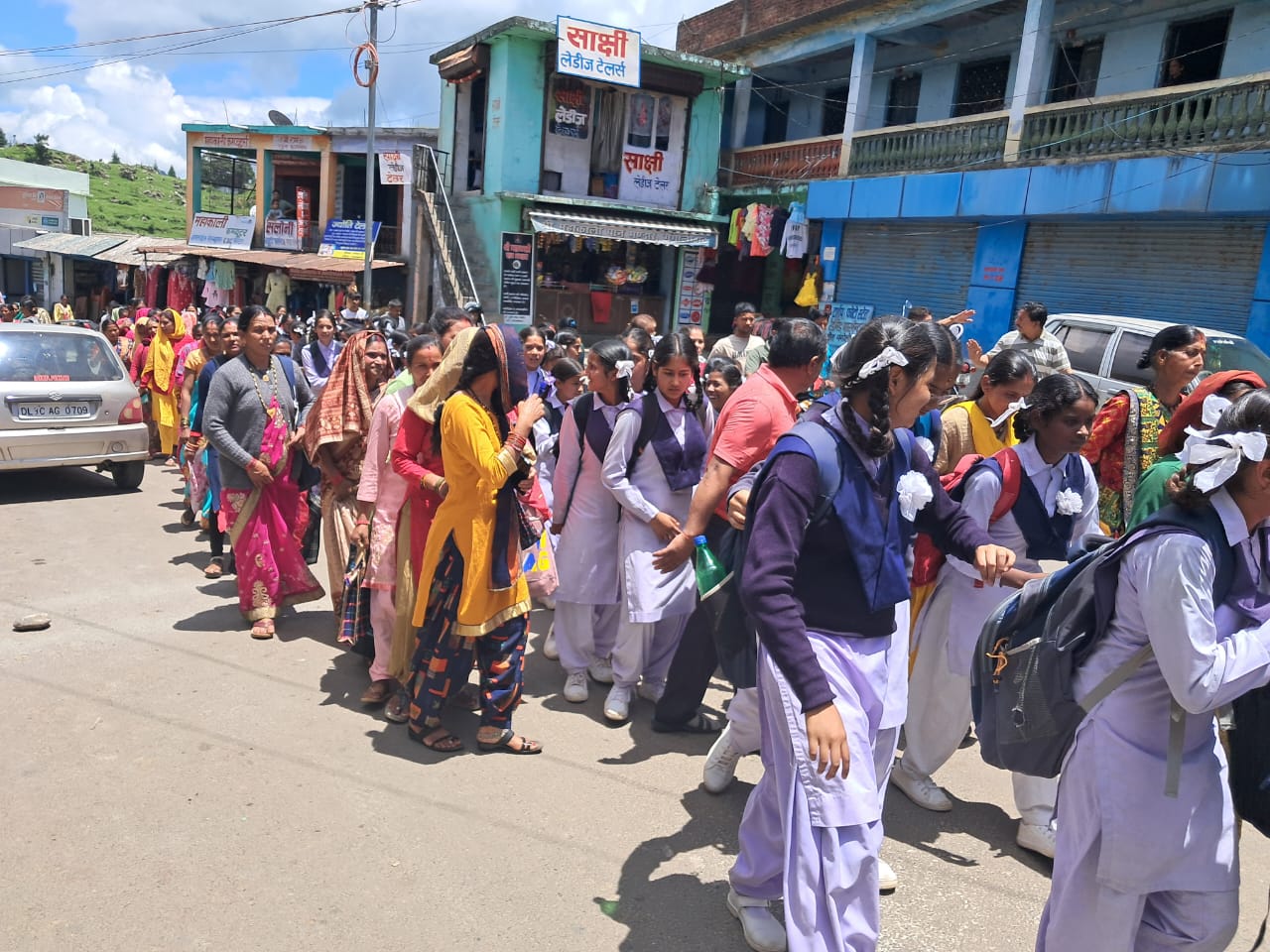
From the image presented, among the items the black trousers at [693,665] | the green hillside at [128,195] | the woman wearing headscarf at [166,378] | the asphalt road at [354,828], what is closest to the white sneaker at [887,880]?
the asphalt road at [354,828]

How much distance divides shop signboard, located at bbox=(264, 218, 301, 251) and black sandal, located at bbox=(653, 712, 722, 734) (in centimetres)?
2210

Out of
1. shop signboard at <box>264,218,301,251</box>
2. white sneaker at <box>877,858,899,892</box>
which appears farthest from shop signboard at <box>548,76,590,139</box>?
white sneaker at <box>877,858,899,892</box>

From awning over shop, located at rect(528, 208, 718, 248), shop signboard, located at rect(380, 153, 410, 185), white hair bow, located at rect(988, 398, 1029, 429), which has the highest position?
shop signboard, located at rect(380, 153, 410, 185)

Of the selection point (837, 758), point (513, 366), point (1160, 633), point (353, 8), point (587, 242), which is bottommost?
point (837, 758)

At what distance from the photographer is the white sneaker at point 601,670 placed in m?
4.75

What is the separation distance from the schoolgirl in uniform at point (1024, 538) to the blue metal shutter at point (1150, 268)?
1006 centimetres

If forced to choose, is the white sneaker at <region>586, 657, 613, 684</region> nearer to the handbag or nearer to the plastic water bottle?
the handbag

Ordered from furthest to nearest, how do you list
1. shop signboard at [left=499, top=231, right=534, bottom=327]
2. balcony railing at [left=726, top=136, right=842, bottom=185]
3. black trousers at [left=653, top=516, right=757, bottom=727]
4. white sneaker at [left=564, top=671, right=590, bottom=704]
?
shop signboard at [left=499, top=231, right=534, bottom=327], balcony railing at [left=726, top=136, right=842, bottom=185], white sneaker at [left=564, top=671, right=590, bottom=704], black trousers at [left=653, top=516, right=757, bottom=727]

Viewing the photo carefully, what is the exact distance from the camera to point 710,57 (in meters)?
19.6

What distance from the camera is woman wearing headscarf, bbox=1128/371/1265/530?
232cm

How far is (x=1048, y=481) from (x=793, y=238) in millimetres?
14734

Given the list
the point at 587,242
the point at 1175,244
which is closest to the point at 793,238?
the point at 587,242

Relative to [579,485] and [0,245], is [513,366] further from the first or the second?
[0,245]

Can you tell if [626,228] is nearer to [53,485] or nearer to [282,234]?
[282,234]
